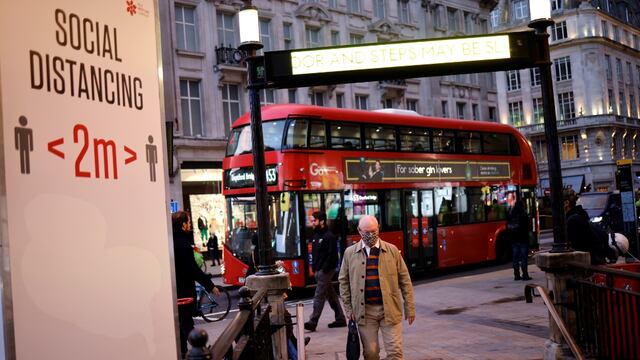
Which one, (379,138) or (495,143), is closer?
(379,138)

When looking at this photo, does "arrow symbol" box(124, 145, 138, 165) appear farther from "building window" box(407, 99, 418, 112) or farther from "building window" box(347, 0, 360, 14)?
"building window" box(407, 99, 418, 112)

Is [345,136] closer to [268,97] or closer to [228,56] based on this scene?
[228,56]

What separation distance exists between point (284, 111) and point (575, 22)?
Result: 6167cm

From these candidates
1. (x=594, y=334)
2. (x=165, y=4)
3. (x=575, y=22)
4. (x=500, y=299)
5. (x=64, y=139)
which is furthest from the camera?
(x=575, y=22)

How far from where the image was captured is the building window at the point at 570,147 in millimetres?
68750

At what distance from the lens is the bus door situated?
18062 millimetres

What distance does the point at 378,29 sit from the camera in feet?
119

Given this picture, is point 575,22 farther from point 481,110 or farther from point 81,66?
point 81,66

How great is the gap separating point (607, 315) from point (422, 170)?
39.7 feet

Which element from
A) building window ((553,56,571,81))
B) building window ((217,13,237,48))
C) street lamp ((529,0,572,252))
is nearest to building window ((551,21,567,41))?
building window ((553,56,571,81))

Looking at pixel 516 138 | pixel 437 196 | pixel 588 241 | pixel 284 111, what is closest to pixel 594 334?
pixel 588 241

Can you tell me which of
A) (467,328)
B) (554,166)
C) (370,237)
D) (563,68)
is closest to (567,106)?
(563,68)

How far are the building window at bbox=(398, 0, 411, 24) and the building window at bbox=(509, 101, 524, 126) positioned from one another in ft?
121

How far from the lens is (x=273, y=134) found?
51.5 feet
